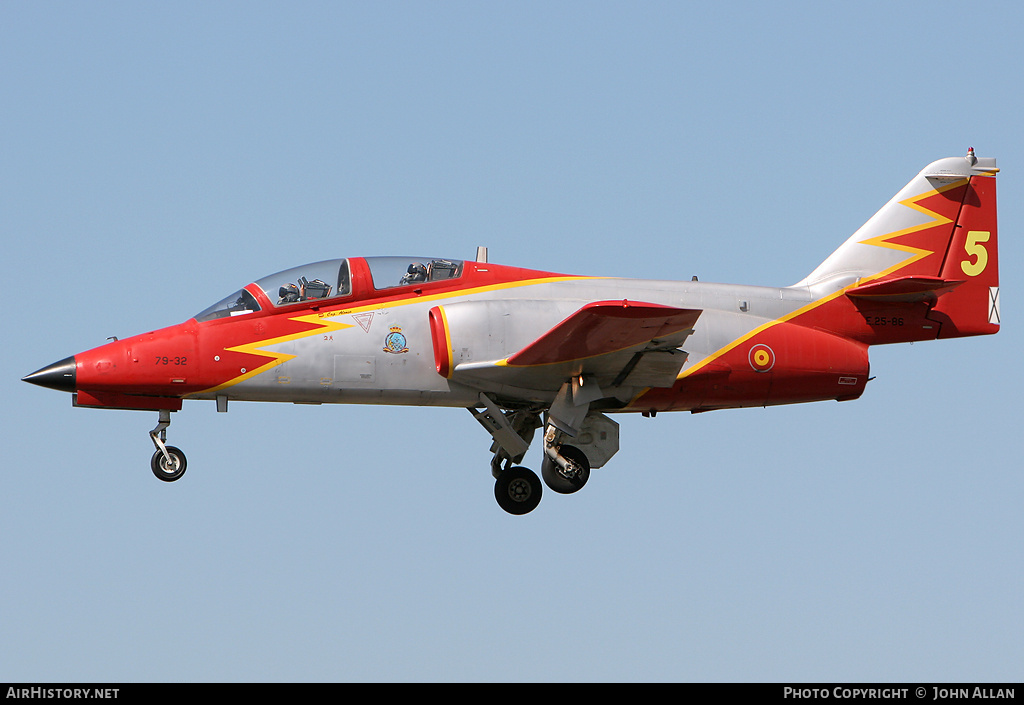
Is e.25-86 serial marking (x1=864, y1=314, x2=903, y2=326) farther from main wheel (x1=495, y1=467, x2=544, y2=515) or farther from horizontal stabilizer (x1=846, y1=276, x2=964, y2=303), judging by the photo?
main wheel (x1=495, y1=467, x2=544, y2=515)

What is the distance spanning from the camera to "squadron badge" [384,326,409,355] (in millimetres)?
18828

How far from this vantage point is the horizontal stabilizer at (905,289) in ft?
66.6

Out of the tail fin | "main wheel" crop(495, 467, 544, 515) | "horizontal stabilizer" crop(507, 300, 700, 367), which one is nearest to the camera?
"horizontal stabilizer" crop(507, 300, 700, 367)

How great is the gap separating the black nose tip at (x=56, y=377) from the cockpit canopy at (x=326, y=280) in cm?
187

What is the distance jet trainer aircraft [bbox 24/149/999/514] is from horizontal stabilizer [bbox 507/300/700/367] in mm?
30

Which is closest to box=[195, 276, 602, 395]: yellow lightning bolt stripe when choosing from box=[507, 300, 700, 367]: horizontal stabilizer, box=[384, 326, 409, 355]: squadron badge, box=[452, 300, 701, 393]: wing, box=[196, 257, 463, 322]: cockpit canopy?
box=[196, 257, 463, 322]: cockpit canopy

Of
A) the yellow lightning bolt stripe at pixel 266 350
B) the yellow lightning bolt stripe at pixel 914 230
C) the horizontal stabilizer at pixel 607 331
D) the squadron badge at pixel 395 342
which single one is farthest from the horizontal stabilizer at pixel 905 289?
the yellow lightning bolt stripe at pixel 266 350

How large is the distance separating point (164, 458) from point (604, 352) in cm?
607

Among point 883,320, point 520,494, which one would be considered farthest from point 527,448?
point 883,320

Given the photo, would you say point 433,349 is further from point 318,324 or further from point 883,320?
point 883,320
